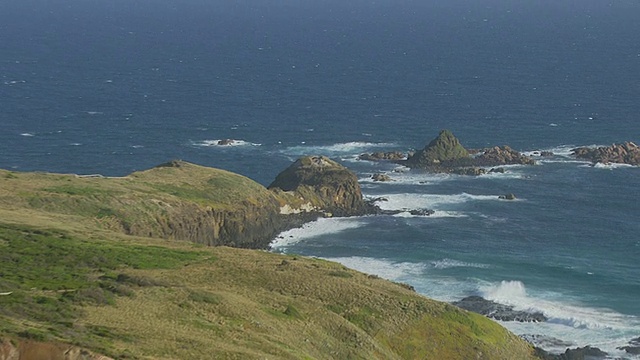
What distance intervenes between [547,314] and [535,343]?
690 cm

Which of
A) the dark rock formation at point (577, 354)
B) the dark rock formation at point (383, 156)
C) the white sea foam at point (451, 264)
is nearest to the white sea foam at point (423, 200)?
the dark rock formation at point (383, 156)

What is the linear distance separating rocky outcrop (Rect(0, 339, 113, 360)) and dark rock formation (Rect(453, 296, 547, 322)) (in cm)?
5497

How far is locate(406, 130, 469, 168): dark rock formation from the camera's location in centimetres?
15762

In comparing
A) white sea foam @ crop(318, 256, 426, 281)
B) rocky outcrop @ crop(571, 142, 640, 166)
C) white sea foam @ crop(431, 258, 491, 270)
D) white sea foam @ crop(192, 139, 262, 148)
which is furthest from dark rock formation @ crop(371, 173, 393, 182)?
white sea foam @ crop(431, 258, 491, 270)

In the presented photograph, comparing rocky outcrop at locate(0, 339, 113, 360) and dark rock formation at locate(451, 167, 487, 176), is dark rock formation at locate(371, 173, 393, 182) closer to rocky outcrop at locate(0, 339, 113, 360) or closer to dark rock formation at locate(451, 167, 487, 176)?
dark rock formation at locate(451, 167, 487, 176)

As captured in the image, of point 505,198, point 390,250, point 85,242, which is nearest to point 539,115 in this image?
point 505,198

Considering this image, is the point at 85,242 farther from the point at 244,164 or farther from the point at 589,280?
the point at 244,164

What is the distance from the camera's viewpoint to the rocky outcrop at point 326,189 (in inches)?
5374

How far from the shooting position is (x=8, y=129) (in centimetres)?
18212

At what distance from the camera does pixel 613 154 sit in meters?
161

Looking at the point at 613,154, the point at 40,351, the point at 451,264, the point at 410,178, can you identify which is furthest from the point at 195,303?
the point at 613,154

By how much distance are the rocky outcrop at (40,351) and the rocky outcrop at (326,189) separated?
84.5m

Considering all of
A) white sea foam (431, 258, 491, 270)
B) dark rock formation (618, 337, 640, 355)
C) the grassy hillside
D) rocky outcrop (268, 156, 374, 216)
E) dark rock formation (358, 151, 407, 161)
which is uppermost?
dark rock formation (358, 151, 407, 161)

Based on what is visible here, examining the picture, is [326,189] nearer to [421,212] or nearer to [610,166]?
[421,212]
